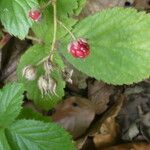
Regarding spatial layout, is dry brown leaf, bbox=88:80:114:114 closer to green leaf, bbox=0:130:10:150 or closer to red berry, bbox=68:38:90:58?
green leaf, bbox=0:130:10:150

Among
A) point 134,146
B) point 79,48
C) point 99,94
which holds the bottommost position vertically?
point 134,146

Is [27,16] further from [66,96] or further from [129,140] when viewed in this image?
[129,140]

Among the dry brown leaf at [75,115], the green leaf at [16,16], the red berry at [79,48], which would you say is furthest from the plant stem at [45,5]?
the dry brown leaf at [75,115]

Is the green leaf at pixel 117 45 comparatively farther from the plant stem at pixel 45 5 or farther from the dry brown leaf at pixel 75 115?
the dry brown leaf at pixel 75 115

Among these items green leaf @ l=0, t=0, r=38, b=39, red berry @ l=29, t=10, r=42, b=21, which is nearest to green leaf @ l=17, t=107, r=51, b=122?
green leaf @ l=0, t=0, r=38, b=39

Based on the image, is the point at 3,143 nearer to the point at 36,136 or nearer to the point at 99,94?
the point at 36,136

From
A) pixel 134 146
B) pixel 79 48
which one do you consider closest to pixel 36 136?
pixel 79 48
